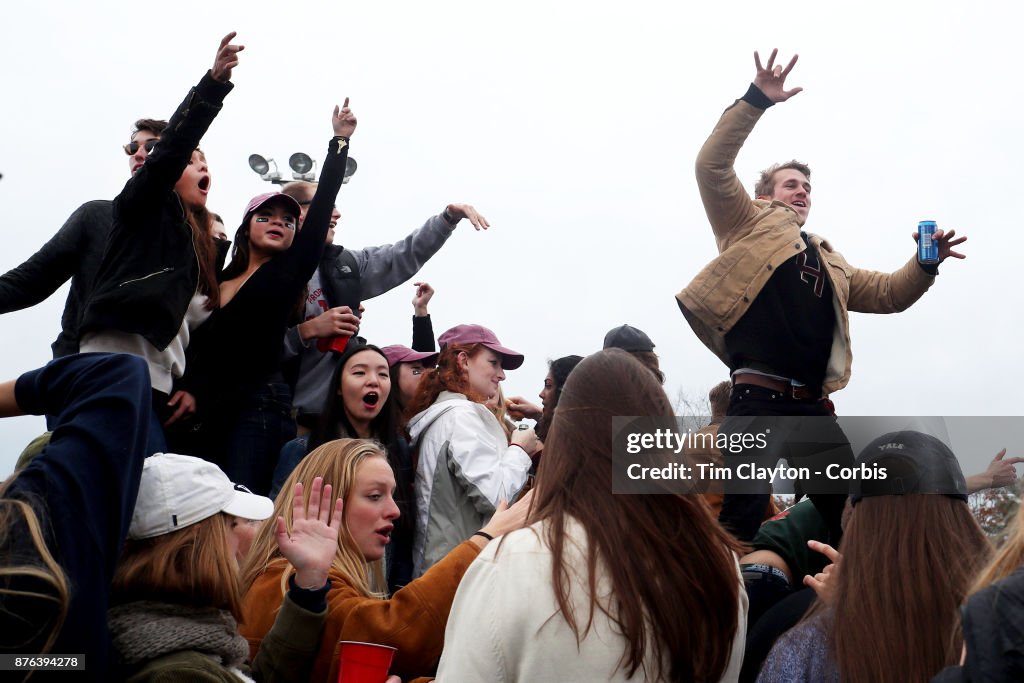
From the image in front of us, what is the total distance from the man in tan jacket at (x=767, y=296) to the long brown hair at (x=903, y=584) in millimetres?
1876

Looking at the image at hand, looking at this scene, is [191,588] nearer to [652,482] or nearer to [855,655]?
[652,482]

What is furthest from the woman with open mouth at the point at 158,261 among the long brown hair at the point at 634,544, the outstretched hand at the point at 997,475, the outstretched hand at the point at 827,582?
the outstretched hand at the point at 997,475

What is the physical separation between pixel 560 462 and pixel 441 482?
7.48ft

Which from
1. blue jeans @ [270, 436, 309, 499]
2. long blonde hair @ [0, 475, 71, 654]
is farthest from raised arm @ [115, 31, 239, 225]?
long blonde hair @ [0, 475, 71, 654]

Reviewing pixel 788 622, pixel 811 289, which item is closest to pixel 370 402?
pixel 811 289

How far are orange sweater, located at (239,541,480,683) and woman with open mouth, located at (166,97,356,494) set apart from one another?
1786mm

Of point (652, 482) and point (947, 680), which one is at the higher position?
point (652, 482)

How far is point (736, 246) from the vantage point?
16.8ft

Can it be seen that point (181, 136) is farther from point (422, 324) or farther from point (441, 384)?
point (422, 324)

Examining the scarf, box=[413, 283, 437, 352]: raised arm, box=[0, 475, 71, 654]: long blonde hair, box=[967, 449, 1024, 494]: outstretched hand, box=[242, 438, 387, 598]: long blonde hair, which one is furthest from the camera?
box=[413, 283, 437, 352]: raised arm

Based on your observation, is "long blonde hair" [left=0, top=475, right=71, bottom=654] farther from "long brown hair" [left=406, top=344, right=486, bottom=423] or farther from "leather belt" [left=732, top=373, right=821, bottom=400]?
"leather belt" [left=732, top=373, right=821, bottom=400]

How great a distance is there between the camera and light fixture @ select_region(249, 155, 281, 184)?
1089 cm

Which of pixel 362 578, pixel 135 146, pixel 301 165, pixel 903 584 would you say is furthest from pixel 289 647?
pixel 301 165

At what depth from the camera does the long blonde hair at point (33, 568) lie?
2.15 m
